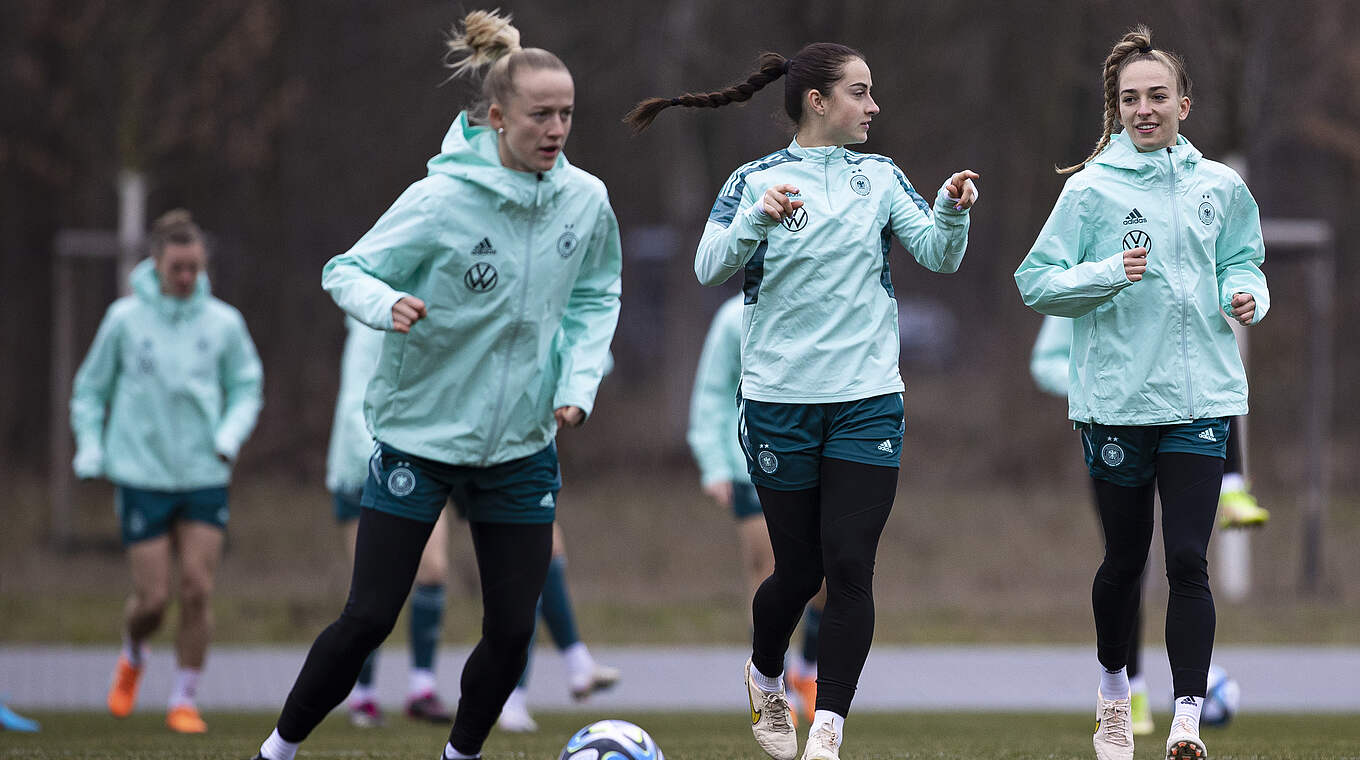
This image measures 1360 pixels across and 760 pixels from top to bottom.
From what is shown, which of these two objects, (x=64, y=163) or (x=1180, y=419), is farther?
(x=64, y=163)

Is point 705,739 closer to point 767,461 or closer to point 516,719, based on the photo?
point 516,719

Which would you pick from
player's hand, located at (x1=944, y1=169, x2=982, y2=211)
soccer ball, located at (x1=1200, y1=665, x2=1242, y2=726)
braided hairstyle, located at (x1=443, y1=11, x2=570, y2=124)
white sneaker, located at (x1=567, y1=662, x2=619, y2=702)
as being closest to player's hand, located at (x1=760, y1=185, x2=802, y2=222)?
player's hand, located at (x1=944, y1=169, x2=982, y2=211)

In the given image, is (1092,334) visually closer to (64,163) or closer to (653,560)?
(653,560)

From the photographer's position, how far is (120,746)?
640 cm

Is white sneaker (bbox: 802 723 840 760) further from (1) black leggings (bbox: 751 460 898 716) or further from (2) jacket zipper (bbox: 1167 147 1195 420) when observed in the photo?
(2) jacket zipper (bbox: 1167 147 1195 420)

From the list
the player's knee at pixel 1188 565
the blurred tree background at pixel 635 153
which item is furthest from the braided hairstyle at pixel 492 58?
the blurred tree background at pixel 635 153

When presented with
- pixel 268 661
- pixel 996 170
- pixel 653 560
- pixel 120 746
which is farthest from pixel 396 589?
pixel 996 170

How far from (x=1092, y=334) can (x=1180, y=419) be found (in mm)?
384

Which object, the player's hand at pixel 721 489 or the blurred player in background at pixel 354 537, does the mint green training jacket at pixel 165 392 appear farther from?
the player's hand at pixel 721 489

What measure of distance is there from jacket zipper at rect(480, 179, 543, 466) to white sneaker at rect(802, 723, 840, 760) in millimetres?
1251

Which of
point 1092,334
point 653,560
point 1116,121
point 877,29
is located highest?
point 877,29

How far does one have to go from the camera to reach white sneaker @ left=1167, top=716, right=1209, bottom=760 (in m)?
4.52

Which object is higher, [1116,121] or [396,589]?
[1116,121]

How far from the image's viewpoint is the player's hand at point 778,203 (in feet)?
15.4
